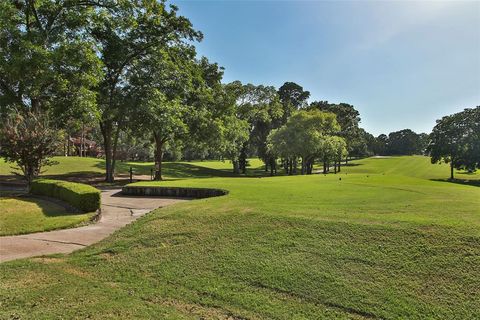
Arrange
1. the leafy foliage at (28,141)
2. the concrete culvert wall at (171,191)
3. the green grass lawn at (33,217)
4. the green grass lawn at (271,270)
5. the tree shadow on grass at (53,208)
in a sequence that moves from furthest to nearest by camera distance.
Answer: the concrete culvert wall at (171,191), the leafy foliage at (28,141), the tree shadow on grass at (53,208), the green grass lawn at (33,217), the green grass lawn at (271,270)

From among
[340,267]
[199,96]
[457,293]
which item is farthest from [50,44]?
[457,293]

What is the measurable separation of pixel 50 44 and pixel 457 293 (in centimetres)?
2018

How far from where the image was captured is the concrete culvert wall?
15969mm

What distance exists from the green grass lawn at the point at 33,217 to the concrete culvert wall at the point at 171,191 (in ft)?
17.6

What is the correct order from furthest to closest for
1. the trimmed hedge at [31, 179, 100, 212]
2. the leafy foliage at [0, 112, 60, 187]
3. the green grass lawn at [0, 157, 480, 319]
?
1. the leafy foliage at [0, 112, 60, 187]
2. the trimmed hedge at [31, 179, 100, 212]
3. the green grass lawn at [0, 157, 480, 319]

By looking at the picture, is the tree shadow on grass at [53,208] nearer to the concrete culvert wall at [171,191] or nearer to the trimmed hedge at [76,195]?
the trimmed hedge at [76,195]

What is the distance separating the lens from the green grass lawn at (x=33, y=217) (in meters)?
9.39

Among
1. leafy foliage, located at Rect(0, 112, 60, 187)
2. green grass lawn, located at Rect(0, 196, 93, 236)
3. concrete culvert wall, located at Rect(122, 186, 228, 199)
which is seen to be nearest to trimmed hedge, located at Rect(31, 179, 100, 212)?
green grass lawn, located at Rect(0, 196, 93, 236)

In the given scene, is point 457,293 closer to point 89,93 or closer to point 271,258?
point 271,258

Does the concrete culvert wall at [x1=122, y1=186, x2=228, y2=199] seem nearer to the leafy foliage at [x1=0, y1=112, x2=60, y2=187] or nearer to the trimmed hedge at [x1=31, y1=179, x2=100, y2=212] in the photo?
the leafy foliage at [x1=0, y1=112, x2=60, y2=187]

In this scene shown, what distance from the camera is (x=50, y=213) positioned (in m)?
11.2

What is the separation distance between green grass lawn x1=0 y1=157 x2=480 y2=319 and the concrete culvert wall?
7192 mm

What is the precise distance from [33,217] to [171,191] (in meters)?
7.31

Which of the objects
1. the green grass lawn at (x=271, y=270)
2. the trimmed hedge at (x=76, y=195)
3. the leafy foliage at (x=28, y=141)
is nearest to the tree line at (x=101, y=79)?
the leafy foliage at (x=28, y=141)
